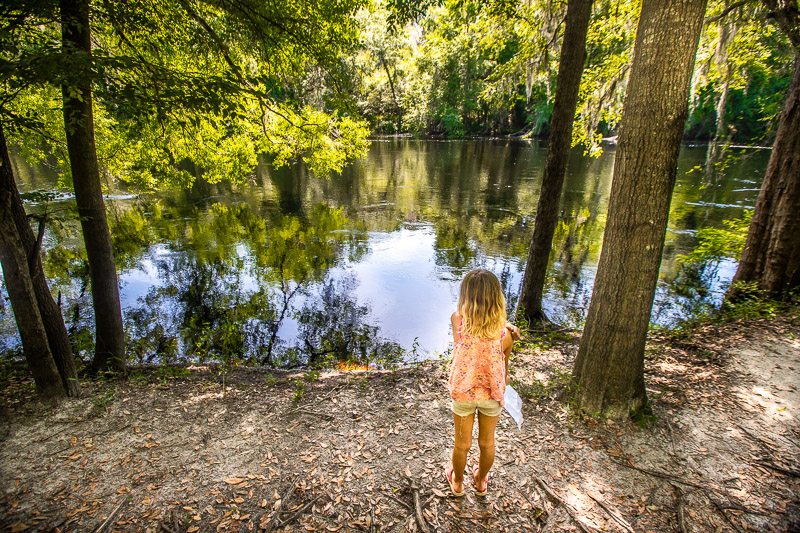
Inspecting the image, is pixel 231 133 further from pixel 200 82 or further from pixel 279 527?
pixel 279 527

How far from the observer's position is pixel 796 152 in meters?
5.80

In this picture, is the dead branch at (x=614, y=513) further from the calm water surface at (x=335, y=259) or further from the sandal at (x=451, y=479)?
the calm water surface at (x=335, y=259)

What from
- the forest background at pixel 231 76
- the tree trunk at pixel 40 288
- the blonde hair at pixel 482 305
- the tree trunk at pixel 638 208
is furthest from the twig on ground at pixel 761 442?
the tree trunk at pixel 40 288

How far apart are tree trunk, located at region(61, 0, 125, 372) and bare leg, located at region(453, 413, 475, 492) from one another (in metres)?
4.49

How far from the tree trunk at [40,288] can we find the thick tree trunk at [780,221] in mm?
10051

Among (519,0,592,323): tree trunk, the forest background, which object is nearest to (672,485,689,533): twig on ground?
(519,0,592,323): tree trunk

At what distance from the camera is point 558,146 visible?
6344 millimetres

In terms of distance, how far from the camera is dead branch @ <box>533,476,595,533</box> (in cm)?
285

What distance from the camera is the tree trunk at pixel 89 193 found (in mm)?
4185

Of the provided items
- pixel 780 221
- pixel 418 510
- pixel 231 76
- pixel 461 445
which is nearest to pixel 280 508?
pixel 418 510

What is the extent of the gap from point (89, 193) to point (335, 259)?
802 cm

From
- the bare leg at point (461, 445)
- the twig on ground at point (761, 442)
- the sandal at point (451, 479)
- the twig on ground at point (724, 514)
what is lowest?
the sandal at point (451, 479)

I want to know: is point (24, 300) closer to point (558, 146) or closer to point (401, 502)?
point (401, 502)

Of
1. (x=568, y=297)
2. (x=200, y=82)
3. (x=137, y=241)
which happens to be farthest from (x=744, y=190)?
(x=137, y=241)
